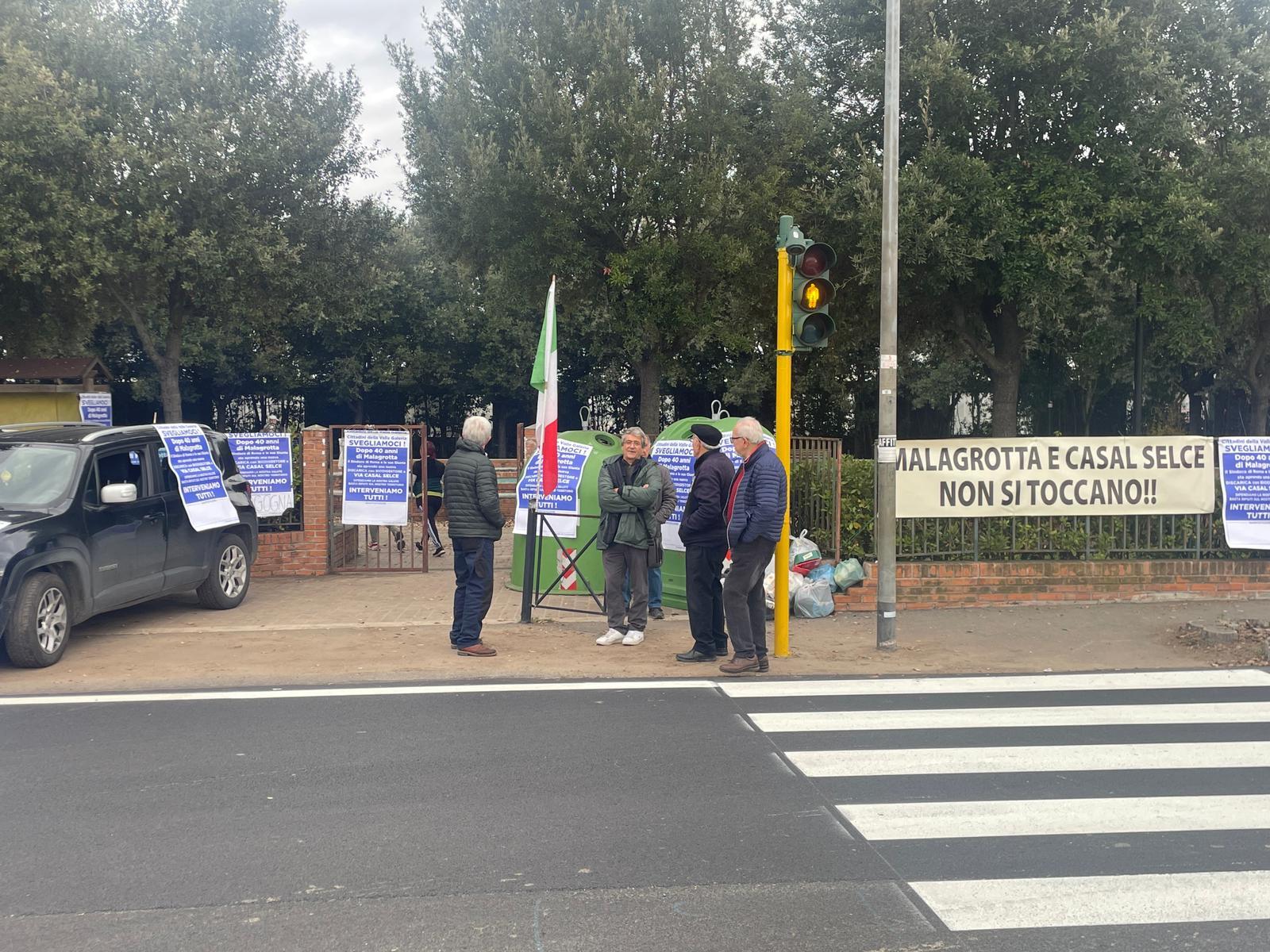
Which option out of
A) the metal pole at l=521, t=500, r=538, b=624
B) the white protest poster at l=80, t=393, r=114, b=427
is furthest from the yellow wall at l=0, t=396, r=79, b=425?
the metal pole at l=521, t=500, r=538, b=624

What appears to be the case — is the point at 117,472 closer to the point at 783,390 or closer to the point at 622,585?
the point at 622,585

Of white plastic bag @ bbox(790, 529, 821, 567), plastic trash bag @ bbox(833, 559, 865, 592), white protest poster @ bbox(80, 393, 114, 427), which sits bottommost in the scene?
plastic trash bag @ bbox(833, 559, 865, 592)

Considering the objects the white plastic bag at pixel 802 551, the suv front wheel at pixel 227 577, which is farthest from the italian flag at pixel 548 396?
the suv front wheel at pixel 227 577

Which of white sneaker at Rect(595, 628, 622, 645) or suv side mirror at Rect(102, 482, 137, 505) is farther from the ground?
suv side mirror at Rect(102, 482, 137, 505)

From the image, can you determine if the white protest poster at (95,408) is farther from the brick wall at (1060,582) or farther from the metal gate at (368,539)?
the brick wall at (1060,582)

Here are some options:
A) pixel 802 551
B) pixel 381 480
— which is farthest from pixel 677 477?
pixel 381 480

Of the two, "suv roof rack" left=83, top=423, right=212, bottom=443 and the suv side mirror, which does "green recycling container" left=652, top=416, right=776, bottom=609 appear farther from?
"suv roof rack" left=83, top=423, right=212, bottom=443

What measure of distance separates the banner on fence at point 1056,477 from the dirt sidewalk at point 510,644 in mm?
1028

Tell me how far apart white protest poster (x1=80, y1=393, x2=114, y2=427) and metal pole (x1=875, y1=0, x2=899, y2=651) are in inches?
442

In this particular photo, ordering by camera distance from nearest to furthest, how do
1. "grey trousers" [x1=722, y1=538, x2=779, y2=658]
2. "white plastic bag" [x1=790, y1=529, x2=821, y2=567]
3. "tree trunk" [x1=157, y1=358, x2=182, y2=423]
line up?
1. "grey trousers" [x1=722, y1=538, x2=779, y2=658]
2. "white plastic bag" [x1=790, y1=529, x2=821, y2=567]
3. "tree trunk" [x1=157, y1=358, x2=182, y2=423]

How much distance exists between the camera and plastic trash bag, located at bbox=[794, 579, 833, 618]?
1062cm

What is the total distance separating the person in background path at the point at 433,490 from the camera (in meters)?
15.2

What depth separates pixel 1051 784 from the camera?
5.66 metres

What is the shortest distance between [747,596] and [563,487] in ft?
12.1
